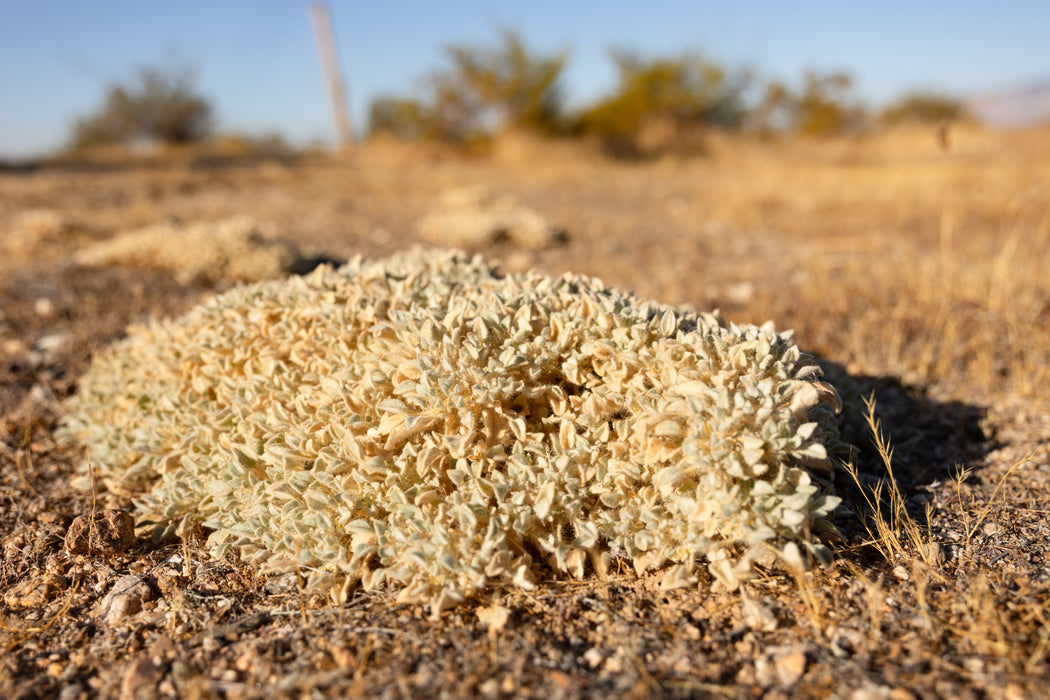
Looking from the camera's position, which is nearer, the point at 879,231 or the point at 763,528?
the point at 763,528

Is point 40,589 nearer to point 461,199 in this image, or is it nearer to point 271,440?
point 271,440

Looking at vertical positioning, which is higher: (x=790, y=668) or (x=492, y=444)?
(x=492, y=444)

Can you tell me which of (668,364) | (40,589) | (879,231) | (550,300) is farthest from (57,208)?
(879,231)

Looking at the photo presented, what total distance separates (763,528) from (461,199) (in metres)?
7.85

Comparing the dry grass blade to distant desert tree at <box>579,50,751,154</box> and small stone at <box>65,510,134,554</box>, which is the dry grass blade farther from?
distant desert tree at <box>579,50,751,154</box>

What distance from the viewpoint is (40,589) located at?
235 cm

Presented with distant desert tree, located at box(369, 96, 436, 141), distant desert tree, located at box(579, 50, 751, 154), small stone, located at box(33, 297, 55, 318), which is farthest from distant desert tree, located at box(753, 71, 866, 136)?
small stone, located at box(33, 297, 55, 318)

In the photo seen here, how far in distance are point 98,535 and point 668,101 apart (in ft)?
57.9

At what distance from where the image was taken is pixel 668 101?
1780 cm

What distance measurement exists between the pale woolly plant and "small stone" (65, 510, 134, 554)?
0.44 feet

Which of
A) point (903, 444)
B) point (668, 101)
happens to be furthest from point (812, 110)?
point (903, 444)

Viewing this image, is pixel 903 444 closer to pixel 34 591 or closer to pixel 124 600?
pixel 124 600

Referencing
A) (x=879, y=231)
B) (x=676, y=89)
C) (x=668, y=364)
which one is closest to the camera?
(x=668, y=364)

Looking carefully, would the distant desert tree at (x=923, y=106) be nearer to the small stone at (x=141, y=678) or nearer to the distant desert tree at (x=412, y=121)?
the distant desert tree at (x=412, y=121)
